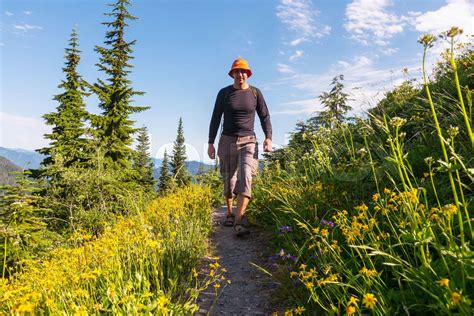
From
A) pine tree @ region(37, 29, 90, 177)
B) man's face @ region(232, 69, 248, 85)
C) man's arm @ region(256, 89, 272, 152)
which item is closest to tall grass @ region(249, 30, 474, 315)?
man's arm @ region(256, 89, 272, 152)

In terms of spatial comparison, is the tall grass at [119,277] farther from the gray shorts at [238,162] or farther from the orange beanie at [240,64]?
the orange beanie at [240,64]

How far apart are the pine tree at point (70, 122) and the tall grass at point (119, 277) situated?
1547 cm

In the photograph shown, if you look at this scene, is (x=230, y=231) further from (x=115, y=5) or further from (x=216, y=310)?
(x=115, y=5)

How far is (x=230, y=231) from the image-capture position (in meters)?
5.96

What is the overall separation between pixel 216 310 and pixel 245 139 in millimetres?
3171

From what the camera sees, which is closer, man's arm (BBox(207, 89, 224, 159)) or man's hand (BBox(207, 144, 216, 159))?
man's arm (BBox(207, 89, 224, 159))

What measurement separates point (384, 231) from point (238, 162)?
129 inches

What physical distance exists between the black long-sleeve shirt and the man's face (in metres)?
0.16

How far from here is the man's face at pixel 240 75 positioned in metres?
5.65

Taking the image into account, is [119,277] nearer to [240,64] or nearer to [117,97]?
[240,64]

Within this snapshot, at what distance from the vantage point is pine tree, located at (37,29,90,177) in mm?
18953

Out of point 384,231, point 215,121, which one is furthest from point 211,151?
point 384,231

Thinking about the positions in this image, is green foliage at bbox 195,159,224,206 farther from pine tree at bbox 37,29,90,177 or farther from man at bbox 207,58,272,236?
pine tree at bbox 37,29,90,177

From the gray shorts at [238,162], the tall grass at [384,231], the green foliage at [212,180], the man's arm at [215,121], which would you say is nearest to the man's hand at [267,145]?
the gray shorts at [238,162]
